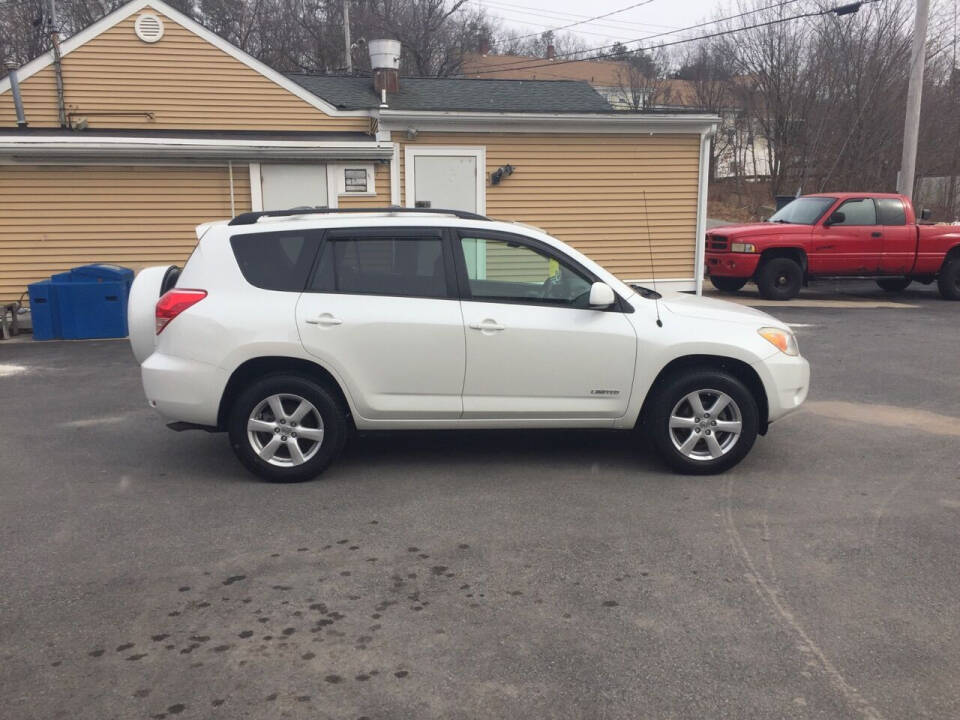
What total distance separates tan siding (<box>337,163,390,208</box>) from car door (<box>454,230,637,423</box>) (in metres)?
8.87

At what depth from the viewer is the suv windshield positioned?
1599cm

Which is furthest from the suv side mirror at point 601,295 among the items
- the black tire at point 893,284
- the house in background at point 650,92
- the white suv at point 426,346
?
the house in background at point 650,92

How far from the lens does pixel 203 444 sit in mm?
6832

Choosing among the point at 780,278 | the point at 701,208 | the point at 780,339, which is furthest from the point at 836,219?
the point at 780,339

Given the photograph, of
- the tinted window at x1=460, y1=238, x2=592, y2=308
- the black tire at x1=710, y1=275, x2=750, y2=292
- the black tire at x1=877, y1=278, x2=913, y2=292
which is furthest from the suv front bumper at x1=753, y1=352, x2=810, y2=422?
the black tire at x1=877, y1=278, x2=913, y2=292

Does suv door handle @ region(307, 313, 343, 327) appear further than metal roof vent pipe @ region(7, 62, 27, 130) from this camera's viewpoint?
No

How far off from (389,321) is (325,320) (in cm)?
41

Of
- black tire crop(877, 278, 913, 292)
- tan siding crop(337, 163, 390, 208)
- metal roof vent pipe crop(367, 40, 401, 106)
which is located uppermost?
metal roof vent pipe crop(367, 40, 401, 106)

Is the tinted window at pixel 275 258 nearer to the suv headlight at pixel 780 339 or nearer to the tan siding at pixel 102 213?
the suv headlight at pixel 780 339

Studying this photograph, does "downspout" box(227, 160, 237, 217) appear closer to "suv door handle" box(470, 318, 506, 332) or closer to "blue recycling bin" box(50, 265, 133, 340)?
"blue recycling bin" box(50, 265, 133, 340)

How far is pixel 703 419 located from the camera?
19.2 ft

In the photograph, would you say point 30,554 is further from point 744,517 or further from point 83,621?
point 744,517

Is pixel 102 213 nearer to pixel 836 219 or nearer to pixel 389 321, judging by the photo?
pixel 389 321

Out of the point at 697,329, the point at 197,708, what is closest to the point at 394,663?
the point at 197,708
